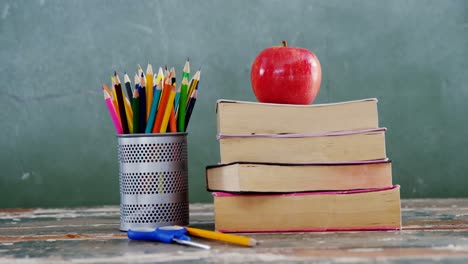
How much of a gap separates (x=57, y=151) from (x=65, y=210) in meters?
0.44

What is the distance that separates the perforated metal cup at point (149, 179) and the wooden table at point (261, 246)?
44 millimetres

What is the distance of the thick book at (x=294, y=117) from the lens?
0.83 metres

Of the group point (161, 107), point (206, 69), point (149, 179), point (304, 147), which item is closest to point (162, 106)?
point (161, 107)

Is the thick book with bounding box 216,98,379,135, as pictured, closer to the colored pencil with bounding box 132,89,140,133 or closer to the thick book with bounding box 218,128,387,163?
the thick book with bounding box 218,128,387,163

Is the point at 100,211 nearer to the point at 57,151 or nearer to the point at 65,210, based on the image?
the point at 65,210

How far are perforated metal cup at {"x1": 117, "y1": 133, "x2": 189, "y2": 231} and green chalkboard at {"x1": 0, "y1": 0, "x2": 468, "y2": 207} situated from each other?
2.55 feet

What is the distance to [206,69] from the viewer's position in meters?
1.67

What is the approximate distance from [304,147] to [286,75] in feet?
0.43

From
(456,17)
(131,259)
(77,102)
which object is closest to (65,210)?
(77,102)

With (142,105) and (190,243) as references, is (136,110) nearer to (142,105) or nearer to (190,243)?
(142,105)

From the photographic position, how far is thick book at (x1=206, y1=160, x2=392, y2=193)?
802mm

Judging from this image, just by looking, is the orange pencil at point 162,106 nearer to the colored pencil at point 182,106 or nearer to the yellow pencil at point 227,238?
the colored pencil at point 182,106

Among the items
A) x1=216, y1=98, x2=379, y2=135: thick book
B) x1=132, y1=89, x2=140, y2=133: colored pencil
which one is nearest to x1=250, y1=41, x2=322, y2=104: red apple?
x1=216, y1=98, x2=379, y2=135: thick book

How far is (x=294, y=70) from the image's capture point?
90cm
